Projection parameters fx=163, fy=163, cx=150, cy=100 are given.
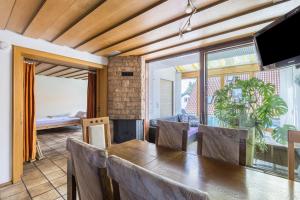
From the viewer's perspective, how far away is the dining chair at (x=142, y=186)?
50 centimetres

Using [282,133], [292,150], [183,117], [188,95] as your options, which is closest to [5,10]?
[292,150]

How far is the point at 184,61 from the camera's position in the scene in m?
4.36

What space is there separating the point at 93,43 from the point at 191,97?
2.77 m

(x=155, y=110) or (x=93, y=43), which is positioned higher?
(x=93, y=43)

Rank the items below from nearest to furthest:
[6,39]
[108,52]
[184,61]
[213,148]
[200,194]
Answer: [200,194] < [213,148] < [6,39] < [108,52] < [184,61]

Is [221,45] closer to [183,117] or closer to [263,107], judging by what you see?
[263,107]

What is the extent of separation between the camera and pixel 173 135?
80.4 inches

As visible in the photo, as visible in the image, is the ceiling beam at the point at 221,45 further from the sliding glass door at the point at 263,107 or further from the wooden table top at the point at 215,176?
the wooden table top at the point at 215,176

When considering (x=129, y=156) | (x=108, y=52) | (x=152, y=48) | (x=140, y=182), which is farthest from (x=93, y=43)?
(x=140, y=182)

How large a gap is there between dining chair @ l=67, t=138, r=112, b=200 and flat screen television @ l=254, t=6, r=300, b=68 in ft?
5.83

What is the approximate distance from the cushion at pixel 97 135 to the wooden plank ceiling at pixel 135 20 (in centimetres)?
142

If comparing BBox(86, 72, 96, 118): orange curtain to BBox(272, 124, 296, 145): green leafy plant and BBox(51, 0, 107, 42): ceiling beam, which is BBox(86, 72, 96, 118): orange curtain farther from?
BBox(272, 124, 296, 145): green leafy plant

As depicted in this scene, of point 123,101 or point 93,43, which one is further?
point 123,101

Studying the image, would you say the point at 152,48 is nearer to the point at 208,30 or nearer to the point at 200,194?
the point at 208,30
